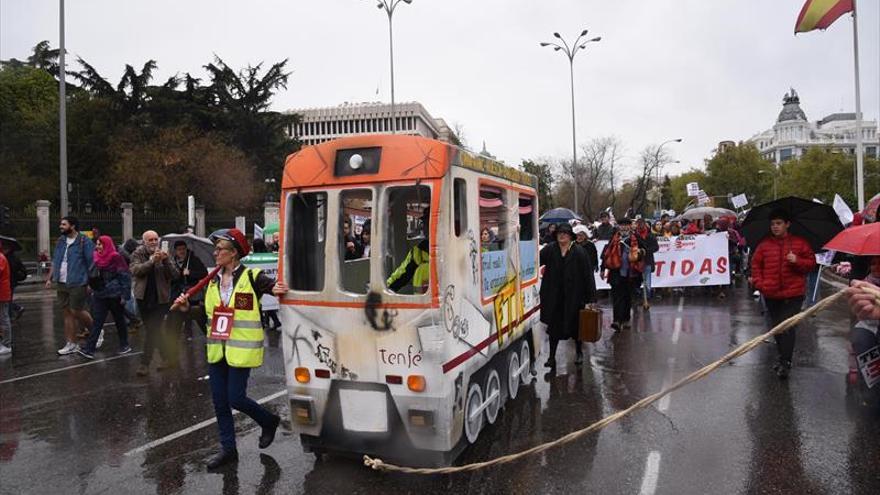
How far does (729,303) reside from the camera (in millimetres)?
12945

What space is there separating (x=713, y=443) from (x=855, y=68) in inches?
631

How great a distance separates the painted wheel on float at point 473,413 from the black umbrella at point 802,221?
439 centimetres

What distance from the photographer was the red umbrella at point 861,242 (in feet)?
15.9

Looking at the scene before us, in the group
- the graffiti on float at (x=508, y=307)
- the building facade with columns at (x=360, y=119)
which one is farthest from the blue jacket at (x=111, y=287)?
the building facade with columns at (x=360, y=119)

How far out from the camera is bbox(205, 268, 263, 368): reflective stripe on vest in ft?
15.4

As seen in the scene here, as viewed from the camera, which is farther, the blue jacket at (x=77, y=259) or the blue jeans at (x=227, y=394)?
the blue jacket at (x=77, y=259)

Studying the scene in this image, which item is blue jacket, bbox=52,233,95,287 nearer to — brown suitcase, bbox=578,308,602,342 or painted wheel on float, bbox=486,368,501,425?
painted wheel on float, bbox=486,368,501,425

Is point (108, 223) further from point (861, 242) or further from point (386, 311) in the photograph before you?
point (861, 242)

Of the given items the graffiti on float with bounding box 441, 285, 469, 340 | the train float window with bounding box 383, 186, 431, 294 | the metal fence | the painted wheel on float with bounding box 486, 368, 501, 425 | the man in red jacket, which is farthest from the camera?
the metal fence

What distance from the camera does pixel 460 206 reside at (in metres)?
4.64

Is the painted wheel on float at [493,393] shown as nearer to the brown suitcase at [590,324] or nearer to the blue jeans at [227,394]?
the blue jeans at [227,394]

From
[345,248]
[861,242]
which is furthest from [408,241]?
[861,242]

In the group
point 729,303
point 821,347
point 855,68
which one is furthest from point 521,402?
point 855,68

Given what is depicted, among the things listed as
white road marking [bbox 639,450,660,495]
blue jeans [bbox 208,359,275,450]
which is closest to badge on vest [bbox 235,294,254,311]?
blue jeans [bbox 208,359,275,450]
